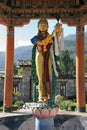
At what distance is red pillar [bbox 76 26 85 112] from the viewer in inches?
392

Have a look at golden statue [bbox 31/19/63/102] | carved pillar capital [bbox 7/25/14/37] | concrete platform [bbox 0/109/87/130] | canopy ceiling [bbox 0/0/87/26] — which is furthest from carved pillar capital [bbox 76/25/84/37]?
golden statue [bbox 31/19/63/102]

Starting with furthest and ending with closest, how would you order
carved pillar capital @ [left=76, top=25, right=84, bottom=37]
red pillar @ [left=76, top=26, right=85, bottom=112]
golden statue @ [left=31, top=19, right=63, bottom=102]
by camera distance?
carved pillar capital @ [left=76, top=25, right=84, bottom=37] < red pillar @ [left=76, top=26, right=85, bottom=112] < golden statue @ [left=31, top=19, right=63, bottom=102]

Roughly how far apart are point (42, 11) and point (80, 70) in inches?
99.2

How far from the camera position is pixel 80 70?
10125 mm

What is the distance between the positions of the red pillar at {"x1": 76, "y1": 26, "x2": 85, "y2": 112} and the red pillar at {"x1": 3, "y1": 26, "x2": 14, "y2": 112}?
7.85 ft

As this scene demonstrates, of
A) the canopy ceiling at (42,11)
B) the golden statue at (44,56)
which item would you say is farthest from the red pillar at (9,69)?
the golden statue at (44,56)

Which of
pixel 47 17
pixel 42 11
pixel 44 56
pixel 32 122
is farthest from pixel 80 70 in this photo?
pixel 44 56

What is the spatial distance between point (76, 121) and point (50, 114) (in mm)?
1715

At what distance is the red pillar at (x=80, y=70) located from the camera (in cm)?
995

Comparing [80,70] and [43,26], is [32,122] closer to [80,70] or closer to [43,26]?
[43,26]

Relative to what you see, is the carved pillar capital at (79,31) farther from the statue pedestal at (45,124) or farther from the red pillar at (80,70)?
the statue pedestal at (45,124)

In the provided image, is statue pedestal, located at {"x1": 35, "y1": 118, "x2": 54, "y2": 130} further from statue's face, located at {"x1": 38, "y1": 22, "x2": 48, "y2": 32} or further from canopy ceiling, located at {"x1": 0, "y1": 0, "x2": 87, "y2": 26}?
canopy ceiling, located at {"x1": 0, "y1": 0, "x2": 87, "y2": 26}

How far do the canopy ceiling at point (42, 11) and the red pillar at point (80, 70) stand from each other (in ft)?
1.64

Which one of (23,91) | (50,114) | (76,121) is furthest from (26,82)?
(50,114)
